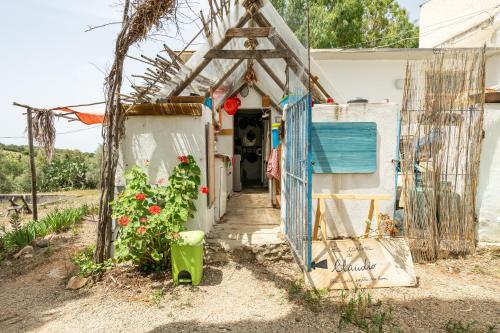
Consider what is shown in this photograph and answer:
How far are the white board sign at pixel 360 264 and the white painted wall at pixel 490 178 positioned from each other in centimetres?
161

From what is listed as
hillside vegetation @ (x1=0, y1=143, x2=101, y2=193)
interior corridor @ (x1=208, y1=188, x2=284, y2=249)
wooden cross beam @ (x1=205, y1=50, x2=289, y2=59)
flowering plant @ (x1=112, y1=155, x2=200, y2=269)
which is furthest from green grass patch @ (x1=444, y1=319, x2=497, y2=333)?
hillside vegetation @ (x1=0, y1=143, x2=101, y2=193)

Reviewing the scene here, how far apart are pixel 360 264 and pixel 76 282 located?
353 centimetres

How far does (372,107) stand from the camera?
14.4ft

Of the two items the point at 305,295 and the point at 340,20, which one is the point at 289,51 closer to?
the point at 305,295

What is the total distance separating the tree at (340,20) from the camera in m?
14.0

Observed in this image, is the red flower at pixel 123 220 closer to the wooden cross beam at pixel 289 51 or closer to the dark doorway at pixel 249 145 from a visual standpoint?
the wooden cross beam at pixel 289 51

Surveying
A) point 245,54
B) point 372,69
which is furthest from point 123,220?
point 372,69

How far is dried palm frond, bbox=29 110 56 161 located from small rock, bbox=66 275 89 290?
81.2 inches

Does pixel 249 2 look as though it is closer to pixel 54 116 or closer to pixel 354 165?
pixel 354 165

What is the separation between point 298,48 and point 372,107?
55.0 inches

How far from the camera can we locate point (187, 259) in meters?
3.67

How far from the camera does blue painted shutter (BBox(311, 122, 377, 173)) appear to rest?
4359 millimetres

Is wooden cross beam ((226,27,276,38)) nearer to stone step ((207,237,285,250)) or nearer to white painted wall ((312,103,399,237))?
white painted wall ((312,103,399,237))

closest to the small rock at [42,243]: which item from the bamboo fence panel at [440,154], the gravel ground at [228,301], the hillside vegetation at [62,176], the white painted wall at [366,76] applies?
the gravel ground at [228,301]
